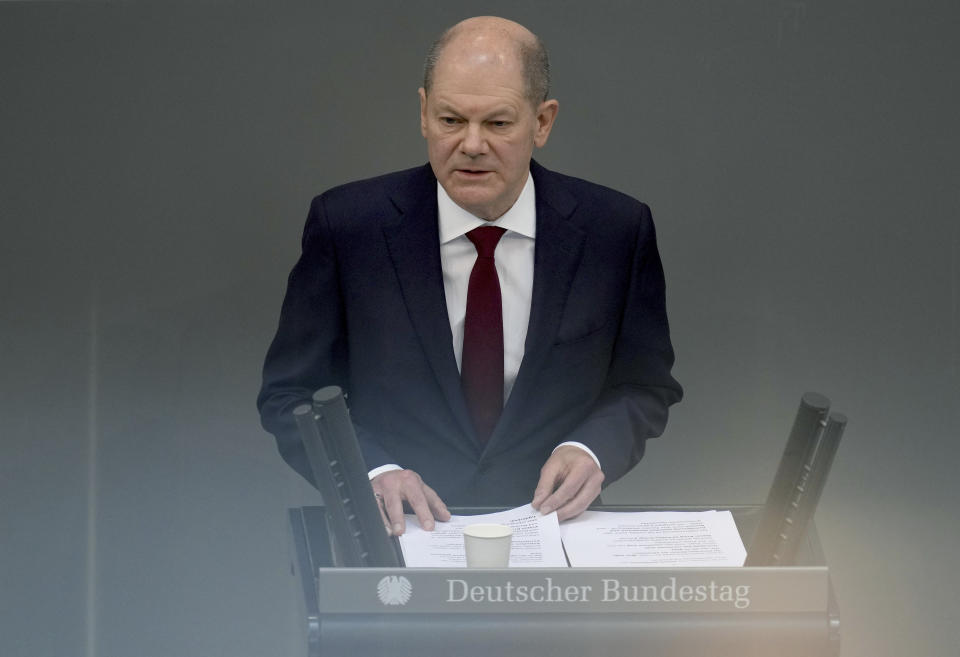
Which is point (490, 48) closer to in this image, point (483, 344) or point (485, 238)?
point (485, 238)

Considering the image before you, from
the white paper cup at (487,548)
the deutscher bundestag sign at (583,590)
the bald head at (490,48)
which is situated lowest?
the deutscher bundestag sign at (583,590)

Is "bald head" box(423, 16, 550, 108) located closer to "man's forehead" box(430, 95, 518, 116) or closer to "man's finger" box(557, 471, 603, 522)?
"man's forehead" box(430, 95, 518, 116)

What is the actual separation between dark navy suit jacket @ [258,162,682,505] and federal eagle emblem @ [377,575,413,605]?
70 centimetres

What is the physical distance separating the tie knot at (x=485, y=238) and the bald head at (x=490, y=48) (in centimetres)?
25

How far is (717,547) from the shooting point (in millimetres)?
2000

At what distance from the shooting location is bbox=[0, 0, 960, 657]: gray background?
3.52m

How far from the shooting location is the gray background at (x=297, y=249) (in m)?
3.52

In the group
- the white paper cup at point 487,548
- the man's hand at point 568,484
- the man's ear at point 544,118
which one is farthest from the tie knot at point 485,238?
the white paper cup at point 487,548

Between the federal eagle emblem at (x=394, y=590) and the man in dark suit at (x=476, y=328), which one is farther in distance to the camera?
the man in dark suit at (x=476, y=328)

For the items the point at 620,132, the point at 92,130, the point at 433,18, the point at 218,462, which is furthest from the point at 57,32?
the point at 620,132

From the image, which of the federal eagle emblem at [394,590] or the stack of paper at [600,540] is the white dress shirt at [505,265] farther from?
the federal eagle emblem at [394,590]

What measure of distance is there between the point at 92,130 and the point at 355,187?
1.20m

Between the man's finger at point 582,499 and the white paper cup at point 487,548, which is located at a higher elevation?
the man's finger at point 582,499

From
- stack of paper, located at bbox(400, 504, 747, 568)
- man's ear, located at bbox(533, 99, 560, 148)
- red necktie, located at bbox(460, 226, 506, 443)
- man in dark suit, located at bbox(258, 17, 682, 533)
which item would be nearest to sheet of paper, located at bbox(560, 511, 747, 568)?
stack of paper, located at bbox(400, 504, 747, 568)
